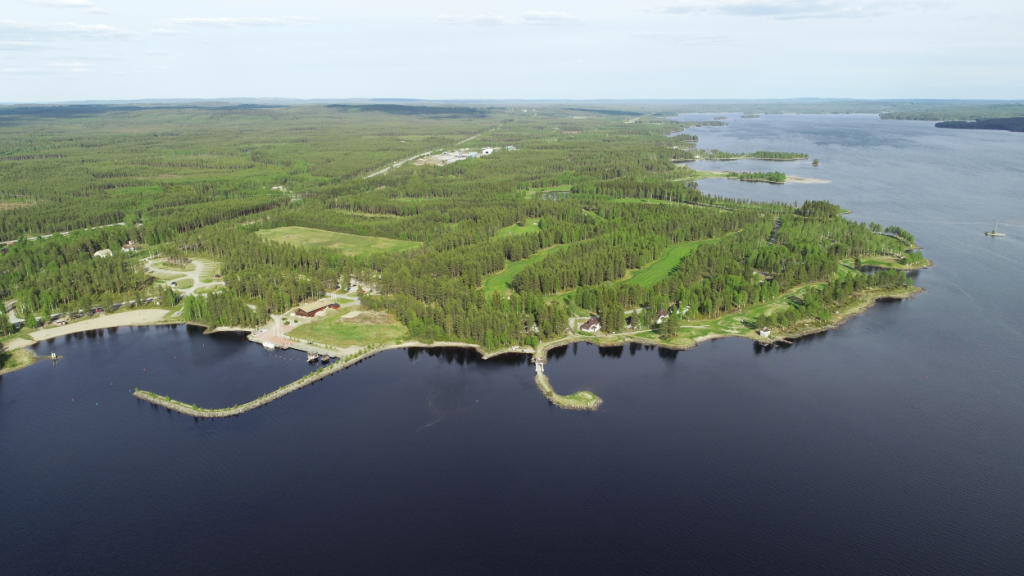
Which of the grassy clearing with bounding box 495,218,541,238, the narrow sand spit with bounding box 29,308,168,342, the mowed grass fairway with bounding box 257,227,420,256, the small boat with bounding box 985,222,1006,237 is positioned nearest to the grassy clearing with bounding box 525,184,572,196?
the grassy clearing with bounding box 495,218,541,238

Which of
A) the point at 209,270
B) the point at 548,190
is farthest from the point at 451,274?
the point at 548,190

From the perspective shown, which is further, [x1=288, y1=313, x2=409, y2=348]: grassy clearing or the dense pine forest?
the dense pine forest

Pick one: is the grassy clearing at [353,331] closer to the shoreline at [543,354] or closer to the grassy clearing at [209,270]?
the shoreline at [543,354]

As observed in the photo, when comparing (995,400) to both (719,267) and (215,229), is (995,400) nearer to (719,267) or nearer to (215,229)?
(719,267)

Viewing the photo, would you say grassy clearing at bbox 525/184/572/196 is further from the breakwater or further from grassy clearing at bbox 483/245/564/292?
the breakwater

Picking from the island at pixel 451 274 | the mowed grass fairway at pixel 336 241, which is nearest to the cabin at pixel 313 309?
the island at pixel 451 274

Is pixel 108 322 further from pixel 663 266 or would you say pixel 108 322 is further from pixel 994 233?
pixel 994 233

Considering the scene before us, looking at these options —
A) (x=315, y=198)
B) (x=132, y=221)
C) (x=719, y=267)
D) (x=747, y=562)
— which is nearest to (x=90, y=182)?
(x=132, y=221)
